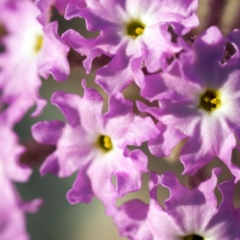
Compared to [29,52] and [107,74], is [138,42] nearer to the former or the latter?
[107,74]

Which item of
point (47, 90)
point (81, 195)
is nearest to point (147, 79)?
point (81, 195)

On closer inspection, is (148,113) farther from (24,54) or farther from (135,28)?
(24,54)

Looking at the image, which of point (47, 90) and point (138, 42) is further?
point (47, 90)

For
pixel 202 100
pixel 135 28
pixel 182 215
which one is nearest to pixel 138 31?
pixel 135 28

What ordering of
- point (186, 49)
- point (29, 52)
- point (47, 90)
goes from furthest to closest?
1. point (47, 90)
2. point (29, 52)
3. point (186, 49)

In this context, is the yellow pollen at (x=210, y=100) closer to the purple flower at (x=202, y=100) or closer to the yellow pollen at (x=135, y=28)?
the purple flower at (x=202, y=100)

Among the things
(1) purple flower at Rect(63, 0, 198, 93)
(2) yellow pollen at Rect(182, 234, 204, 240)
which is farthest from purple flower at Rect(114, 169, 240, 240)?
(1) purple flower at Rect(63, 0, 198, 93)
